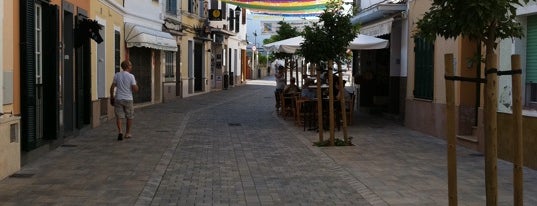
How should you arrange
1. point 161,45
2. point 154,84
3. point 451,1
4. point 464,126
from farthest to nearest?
point 154,84, point 161,45, point 464,126, point 451,1

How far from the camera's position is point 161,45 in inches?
861

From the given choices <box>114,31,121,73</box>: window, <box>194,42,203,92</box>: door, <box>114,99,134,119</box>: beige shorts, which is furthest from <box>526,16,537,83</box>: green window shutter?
<box>194,42,203,92</box>: door

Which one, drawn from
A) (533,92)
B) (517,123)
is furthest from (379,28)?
(517,123)

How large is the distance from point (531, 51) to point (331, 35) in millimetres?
3674

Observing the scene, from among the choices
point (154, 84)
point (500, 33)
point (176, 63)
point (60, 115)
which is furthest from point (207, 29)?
point (500, 33)

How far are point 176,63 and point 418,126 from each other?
14.3 metres

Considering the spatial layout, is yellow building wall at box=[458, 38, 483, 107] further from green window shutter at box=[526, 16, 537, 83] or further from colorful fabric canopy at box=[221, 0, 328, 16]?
colorful fabric canopy at box=[221, 0, 328, 16]

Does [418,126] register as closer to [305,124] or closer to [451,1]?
[305,124]

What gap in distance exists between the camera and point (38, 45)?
1011 cm

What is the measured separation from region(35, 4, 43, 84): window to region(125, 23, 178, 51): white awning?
924 centimetres

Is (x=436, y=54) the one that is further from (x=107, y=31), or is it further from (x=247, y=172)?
(x=107, y=31)

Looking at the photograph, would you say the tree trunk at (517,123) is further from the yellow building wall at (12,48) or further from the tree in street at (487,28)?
the yellow building wall at (12,48)

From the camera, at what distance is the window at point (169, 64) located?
2486 cm


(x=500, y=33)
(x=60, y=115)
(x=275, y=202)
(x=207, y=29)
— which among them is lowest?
(x=275, y=202)
